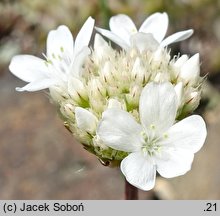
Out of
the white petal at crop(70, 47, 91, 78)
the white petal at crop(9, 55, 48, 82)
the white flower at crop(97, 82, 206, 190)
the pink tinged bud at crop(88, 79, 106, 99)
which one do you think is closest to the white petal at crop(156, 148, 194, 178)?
the white flower at crop(97, 82, 206, 190)

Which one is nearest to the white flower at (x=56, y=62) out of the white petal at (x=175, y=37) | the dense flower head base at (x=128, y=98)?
the dense flower head base at (x=128, y=98)

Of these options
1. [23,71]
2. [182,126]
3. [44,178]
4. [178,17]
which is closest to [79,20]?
[178,17]

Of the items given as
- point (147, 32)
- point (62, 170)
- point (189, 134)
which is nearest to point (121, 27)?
point (147, 32)

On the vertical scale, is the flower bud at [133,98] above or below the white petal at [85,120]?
above

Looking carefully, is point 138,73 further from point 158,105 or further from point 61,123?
point 61,123

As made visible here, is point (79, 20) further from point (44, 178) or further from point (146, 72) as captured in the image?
point (146, 72)

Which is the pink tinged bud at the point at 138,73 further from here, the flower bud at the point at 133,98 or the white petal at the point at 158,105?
the white petal at the point at 158,105
